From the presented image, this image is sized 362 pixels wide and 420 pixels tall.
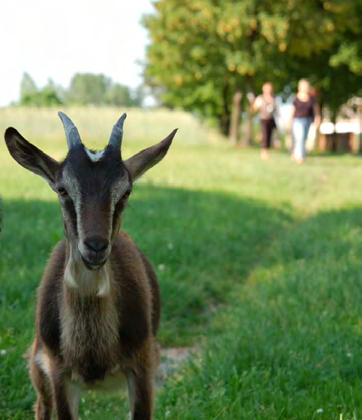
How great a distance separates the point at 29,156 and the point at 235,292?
4.44 meters

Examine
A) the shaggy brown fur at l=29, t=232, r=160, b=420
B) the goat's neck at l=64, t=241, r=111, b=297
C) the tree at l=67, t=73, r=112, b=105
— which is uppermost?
the tree at l=67, t=73, r=112, b=105

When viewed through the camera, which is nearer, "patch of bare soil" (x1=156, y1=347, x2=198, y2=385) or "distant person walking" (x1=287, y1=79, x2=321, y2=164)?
"patch of bare soil" (x1=156, y1=347, x2=198, y2=385)

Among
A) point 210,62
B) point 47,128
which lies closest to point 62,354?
point 210,62

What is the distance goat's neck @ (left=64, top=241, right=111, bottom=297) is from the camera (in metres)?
3.33

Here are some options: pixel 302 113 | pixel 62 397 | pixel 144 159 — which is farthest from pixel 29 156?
pixel 302 113

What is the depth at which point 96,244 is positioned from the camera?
300 cm

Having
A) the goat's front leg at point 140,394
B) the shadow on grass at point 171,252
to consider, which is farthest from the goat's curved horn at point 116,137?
the shadow on grass at point 171,252

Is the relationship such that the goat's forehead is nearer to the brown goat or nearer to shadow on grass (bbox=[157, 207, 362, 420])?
the brown goat

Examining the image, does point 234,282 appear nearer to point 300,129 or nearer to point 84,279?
point 84,279

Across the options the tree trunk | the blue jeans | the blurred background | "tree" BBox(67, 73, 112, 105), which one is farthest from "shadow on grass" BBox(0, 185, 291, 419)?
the tree trunk

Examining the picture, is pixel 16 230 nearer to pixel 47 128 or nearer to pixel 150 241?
pixel 150 241

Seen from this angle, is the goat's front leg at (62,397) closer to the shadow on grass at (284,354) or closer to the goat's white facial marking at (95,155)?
the shadow on grass at (284,354)

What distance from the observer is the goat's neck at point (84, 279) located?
131 inches

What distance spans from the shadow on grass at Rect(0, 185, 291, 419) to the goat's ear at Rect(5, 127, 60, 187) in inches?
73.9
